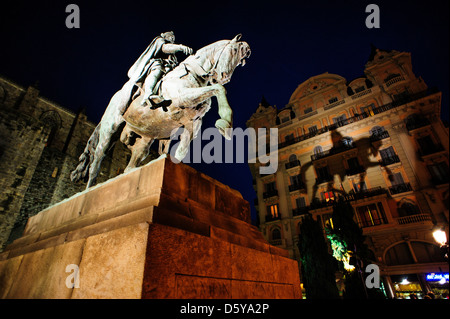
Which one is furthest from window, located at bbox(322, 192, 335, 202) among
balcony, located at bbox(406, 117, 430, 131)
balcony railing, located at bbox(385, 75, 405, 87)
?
balcony railing, located at bbox(385, 75, 405, 87)

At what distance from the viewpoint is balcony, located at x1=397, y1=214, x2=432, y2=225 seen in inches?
655

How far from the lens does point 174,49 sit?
177 inches

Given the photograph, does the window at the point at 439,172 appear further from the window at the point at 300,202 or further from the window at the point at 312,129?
the window at the point at 312,129

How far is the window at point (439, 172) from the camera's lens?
55.1 ft

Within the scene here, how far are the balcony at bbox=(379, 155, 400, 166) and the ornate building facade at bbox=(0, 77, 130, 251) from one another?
23.0m

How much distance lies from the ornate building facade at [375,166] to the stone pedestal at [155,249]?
17.2m

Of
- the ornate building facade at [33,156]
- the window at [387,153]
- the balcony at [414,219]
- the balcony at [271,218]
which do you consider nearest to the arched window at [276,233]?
the balcony at [271,218]

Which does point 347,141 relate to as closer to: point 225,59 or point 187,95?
point 225,59

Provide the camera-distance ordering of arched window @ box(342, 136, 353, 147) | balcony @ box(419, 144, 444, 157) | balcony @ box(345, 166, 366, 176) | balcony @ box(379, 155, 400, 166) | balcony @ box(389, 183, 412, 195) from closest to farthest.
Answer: balcony @ box(419, 144, 444, 157)
balcony @ box(389, 183, 412, 195)
balcony @ box(379, 155, 400, 166)
balcony @ box(345, 166, 366, 176)
arched window @ box(342, 136, 353, 147)

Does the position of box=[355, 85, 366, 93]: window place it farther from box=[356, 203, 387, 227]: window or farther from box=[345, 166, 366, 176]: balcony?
box=[356, 203, 387, 227]: window
